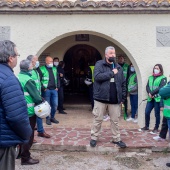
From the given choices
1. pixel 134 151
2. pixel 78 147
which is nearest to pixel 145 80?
pixel 134 151

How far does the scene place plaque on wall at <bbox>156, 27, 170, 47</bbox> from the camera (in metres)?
6.33

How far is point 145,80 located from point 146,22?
145cm

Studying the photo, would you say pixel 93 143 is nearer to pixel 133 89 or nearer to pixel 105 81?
pixel 105 81

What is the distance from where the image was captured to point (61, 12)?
6.32 m

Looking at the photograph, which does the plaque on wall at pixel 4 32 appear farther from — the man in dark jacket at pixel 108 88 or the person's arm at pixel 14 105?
the person's arm at pixel 14 105

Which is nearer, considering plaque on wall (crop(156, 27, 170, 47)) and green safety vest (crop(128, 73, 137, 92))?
plaque on wall (crop(156, 27, 170, 47))

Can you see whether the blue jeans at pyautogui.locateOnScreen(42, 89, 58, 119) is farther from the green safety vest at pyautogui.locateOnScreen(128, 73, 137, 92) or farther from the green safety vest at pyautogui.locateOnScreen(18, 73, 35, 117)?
the green safety vest at pyautogui.locateOnScreen(18, 73, 35, 117)

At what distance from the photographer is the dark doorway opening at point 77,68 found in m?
10.0

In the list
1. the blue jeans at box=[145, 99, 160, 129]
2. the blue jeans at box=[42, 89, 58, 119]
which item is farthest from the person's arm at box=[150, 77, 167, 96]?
the blue jeans at box=[42, 89, 58, 119]

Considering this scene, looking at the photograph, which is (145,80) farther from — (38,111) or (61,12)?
(38,111)

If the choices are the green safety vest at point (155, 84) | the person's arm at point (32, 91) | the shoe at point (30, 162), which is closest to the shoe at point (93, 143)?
the shoe at point (30, 162)

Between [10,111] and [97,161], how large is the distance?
2822 mm

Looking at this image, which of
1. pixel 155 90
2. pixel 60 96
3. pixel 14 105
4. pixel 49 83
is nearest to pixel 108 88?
pixel 155 90

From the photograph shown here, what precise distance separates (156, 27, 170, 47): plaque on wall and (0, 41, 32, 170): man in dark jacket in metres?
4.62
